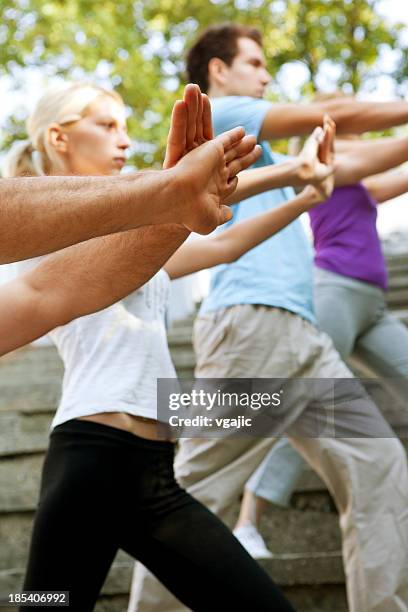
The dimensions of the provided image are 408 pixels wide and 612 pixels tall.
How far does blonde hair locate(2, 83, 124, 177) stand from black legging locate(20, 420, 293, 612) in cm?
79

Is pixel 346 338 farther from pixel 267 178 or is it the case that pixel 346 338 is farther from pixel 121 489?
pixel 121 489

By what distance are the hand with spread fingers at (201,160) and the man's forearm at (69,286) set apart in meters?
0.29

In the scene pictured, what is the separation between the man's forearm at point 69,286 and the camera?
1.56 metres

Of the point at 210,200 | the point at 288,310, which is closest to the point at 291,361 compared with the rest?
the point at 288,310

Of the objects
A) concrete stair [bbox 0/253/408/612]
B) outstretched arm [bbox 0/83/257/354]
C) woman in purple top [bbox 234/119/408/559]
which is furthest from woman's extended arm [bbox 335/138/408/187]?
outstretched arm [bbox 0/83/257/354]

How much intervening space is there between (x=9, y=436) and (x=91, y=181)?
2.65 metres

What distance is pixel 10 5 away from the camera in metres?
10.7

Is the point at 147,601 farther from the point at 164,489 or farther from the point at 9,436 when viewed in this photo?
the point at 9,436

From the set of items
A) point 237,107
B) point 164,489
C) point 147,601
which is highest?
point 237,107

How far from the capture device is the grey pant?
282 centimetres

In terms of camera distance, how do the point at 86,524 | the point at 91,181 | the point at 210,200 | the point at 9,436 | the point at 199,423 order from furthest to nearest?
1. the point at 9,436
2. the point at 199,423
3. the point at 86,524
4. the point at 210,200
5. the point at 91,181

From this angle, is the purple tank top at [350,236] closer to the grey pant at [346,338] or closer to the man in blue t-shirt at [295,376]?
the grey pant at [346,338]

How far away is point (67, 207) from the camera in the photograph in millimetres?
1085

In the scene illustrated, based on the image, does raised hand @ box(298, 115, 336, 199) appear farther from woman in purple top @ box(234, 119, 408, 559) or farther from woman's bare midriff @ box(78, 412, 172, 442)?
woman's bare midriff @ box(78, 412, 172, 442)
